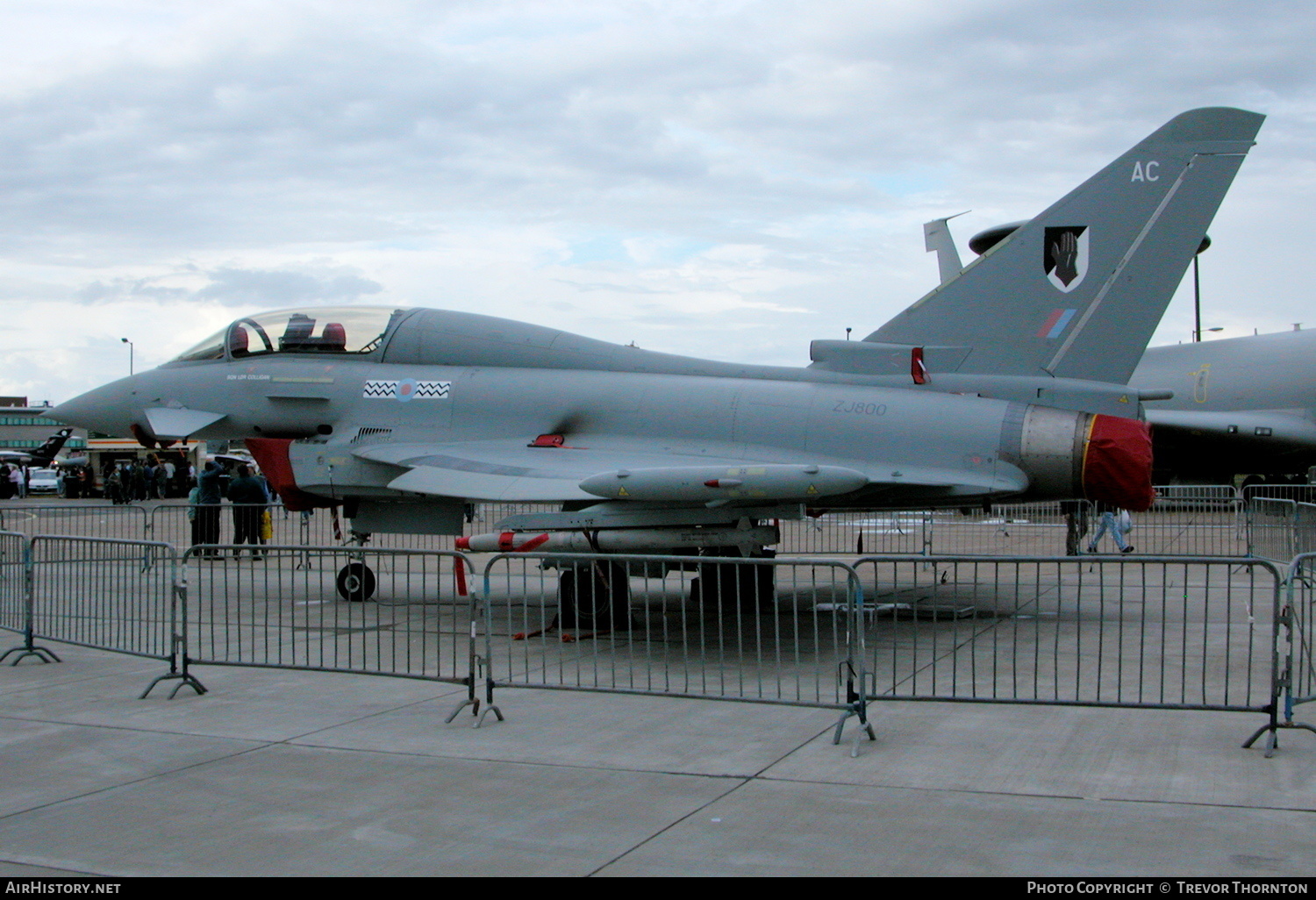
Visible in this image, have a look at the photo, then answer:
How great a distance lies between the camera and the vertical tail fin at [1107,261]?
973cm

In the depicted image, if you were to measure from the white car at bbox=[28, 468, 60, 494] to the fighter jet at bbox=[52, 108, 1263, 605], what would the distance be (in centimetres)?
4098

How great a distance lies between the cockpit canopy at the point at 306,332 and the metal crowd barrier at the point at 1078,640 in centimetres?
585

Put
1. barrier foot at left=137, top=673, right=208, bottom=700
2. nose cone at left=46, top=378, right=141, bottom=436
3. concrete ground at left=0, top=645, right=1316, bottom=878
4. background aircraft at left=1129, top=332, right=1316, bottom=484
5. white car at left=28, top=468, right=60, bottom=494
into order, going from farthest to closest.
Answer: white car at left=28, top=468, right=60, bottom=494 < background aircraft at left=1129, top=332, right=1316, bottom=484 < nose cone at left=46, top=378, right=141, bottom=436 < barrier foot at left=137, top=673, right=208, bottom=700 < concrete ground at left=0, top=645, right=1316, bottom=878

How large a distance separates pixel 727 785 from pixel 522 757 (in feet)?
3.71

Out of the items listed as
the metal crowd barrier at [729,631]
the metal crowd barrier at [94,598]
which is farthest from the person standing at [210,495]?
the metal crowd barrier at [94,598]

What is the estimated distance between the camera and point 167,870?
4.07m

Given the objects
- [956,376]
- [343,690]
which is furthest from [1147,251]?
[343,690]

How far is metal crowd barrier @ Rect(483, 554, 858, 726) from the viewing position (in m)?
6.54

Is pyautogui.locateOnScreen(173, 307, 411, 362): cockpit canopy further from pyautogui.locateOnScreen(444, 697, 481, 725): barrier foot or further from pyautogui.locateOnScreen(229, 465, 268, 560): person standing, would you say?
pyautogui.locateOnScreen(444, 697, 481, 725): barrier foot

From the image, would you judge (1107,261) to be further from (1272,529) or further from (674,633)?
(1272,529)

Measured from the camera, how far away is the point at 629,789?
5082 millimetres

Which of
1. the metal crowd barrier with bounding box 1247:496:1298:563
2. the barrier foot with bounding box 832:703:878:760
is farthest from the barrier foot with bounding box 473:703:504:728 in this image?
the metal crowd barrier with bounding box 1247:496:1298:563

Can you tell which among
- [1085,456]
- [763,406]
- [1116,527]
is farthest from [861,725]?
[1116,527]

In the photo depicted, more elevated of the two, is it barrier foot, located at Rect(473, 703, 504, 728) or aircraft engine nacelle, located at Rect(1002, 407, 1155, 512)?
aircraft engine nacelle, located at Rect(1002, 407, 1155, 512)
